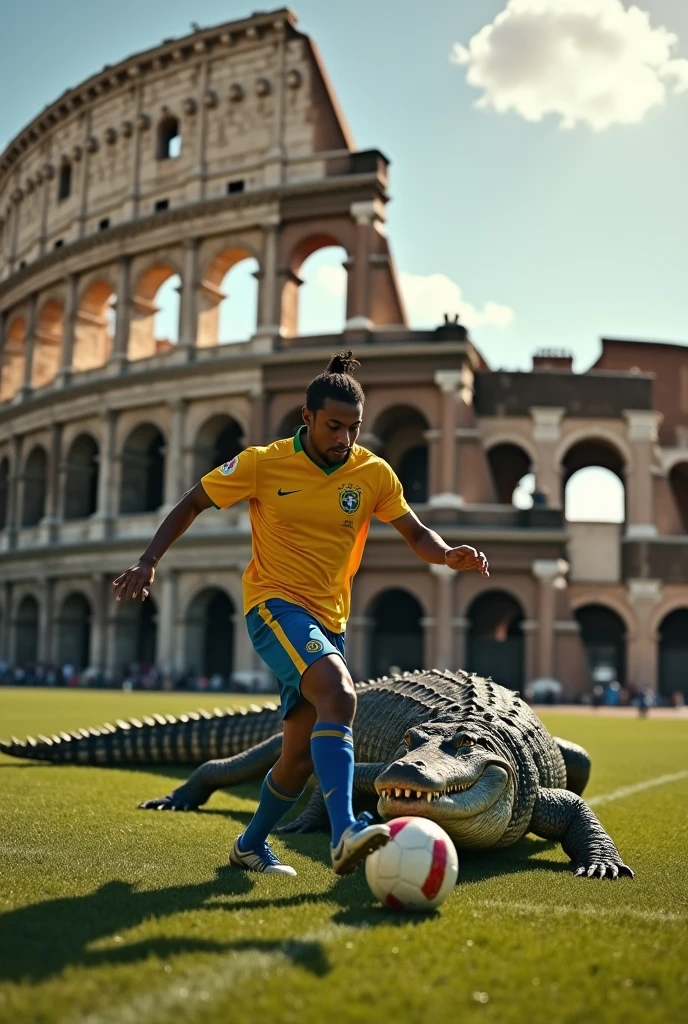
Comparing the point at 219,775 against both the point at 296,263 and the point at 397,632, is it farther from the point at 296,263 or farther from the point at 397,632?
the point at 296,263

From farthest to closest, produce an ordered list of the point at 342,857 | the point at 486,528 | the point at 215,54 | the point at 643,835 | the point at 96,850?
the point at 215,54, the point at 486,528, the point at 643,835, the point at 96,850, the point at 342,857

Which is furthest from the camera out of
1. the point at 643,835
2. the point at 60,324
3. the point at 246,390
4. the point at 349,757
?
the point at 60,324

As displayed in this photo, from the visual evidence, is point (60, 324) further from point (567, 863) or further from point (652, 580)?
point (567, 863)

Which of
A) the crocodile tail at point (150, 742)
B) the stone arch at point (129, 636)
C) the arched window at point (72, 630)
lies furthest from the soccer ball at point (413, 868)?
the arched window at point (72, 630)

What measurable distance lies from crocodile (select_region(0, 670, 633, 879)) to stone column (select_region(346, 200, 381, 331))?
90.2 feet

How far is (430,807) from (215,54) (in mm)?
39530

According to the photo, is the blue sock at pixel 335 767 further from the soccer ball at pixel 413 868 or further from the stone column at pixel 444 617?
the stone column at pixel 444 617

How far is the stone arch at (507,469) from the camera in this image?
40.7 m

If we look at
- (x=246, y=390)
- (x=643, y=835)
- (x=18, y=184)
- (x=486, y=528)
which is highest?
(x=18, y=184)

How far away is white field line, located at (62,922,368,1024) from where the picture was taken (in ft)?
8.82

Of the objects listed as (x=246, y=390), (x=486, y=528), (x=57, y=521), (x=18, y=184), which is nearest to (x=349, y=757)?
(x=486, y=528)

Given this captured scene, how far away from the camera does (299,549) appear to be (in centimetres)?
481

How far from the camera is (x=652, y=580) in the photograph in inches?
1444

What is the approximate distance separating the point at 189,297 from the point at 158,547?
3462 cm
